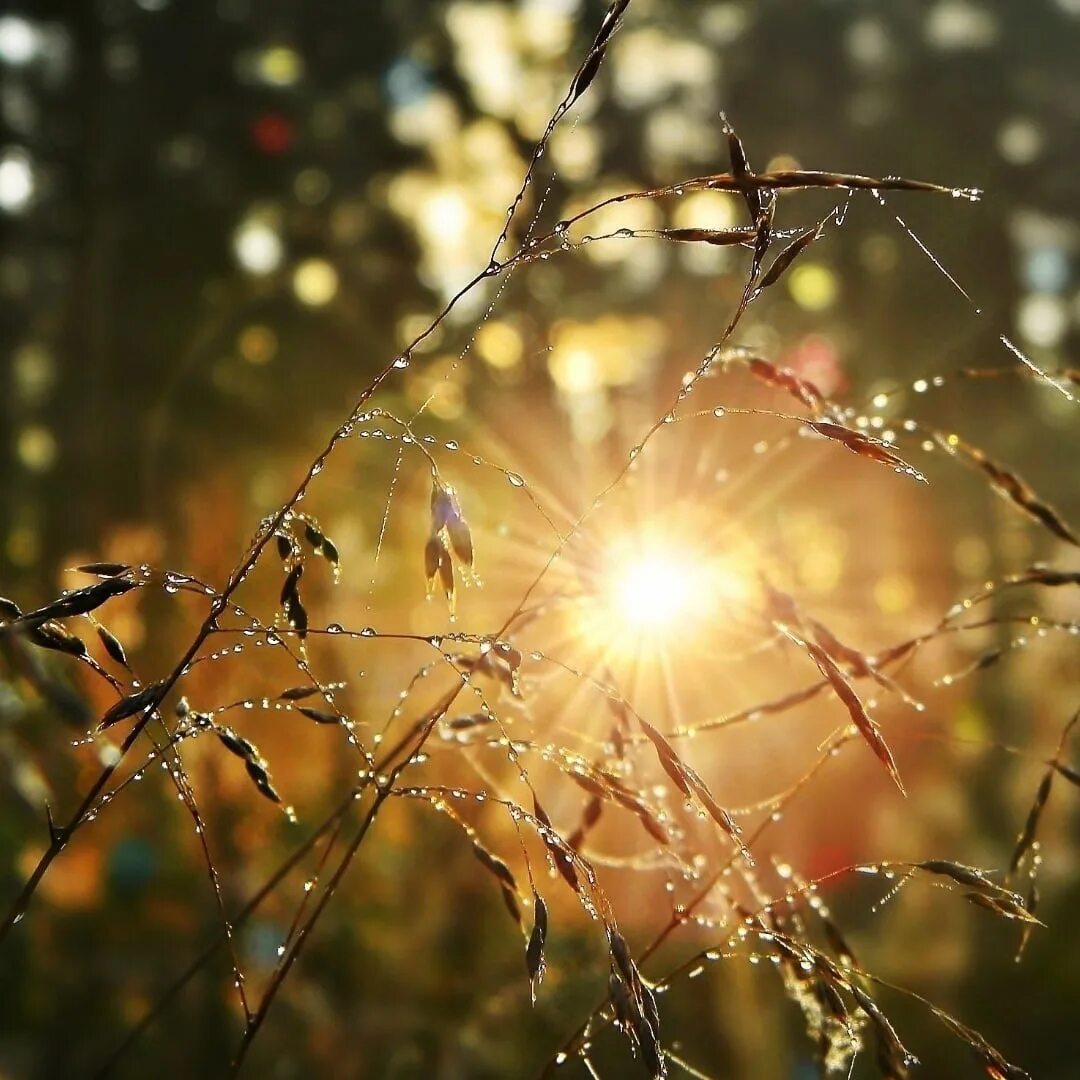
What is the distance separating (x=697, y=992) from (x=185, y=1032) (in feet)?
6.01

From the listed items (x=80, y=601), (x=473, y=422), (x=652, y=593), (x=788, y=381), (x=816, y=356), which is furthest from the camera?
(x=816, y=356)

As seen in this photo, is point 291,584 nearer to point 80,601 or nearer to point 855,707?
point 80,601

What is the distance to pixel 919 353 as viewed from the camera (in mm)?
9023

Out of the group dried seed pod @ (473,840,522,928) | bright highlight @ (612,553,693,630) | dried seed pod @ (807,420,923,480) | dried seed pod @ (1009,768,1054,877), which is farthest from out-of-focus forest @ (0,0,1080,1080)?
dried seed pod @ (807,420,923,480)

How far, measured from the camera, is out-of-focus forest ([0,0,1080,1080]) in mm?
4191

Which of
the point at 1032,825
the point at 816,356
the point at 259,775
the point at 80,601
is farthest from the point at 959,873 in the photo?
the point at 816,356

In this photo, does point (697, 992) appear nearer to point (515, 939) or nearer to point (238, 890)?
point (515, 939)

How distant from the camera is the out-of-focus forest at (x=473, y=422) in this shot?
4191 millimetres

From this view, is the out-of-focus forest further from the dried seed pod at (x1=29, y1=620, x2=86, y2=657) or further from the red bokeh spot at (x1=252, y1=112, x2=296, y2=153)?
the dried seed pod at (x1=29, y1=620, x2=86, y2=657)

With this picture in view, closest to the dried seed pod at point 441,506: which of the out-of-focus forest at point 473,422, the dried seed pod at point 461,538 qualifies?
the dried seed pod at point 461,538

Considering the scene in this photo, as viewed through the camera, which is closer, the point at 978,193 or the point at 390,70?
the point at 978,193

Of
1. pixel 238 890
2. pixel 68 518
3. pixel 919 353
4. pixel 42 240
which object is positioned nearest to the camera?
pixel 238 890

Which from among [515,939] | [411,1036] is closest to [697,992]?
[515,939]

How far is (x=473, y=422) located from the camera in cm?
742
